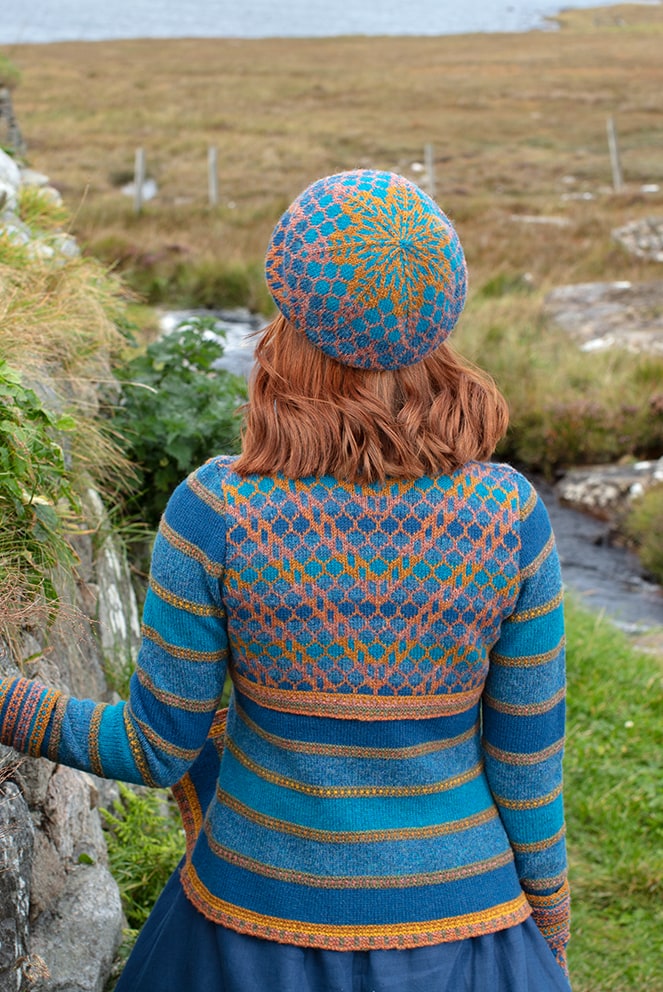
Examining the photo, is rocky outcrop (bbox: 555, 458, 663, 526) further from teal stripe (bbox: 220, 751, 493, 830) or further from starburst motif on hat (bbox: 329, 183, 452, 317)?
starburst motif on hat (bbox: 329, 183, 452, 317)

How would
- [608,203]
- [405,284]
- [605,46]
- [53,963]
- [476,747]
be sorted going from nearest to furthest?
[405,284]
[476,747]
[53,963]
[608,203]
[605,46]

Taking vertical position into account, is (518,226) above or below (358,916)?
below

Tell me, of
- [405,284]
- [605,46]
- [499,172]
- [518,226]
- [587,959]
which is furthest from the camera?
[605,46]

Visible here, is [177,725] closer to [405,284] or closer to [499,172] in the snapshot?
[405,284]

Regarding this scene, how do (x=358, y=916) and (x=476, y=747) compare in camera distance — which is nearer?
(x=358, y=916)

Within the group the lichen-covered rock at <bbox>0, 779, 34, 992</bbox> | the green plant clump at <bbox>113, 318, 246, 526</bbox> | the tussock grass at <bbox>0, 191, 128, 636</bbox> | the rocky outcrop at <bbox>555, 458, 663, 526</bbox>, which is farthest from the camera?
the rocky outcrop at <bbox>555, 458, 663, 526</bbox>

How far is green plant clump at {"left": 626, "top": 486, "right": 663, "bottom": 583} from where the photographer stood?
836 centimetres

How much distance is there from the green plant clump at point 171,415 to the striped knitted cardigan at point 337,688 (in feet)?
8.48

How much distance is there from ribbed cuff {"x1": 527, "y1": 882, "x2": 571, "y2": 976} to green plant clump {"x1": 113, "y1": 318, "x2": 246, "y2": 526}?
2.69 meters

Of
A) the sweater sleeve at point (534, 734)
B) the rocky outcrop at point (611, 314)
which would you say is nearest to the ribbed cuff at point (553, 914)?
the sweater sleeve at point (534, 734)

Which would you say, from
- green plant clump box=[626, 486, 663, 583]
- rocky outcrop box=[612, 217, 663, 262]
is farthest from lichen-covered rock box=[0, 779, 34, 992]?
rocky outcrop box=[612, 217, 663, 262]

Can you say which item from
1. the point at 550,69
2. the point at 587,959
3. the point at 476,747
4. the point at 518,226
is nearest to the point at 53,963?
the point at 476,747

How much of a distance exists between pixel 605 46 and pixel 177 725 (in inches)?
2617

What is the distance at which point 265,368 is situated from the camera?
1.61m
